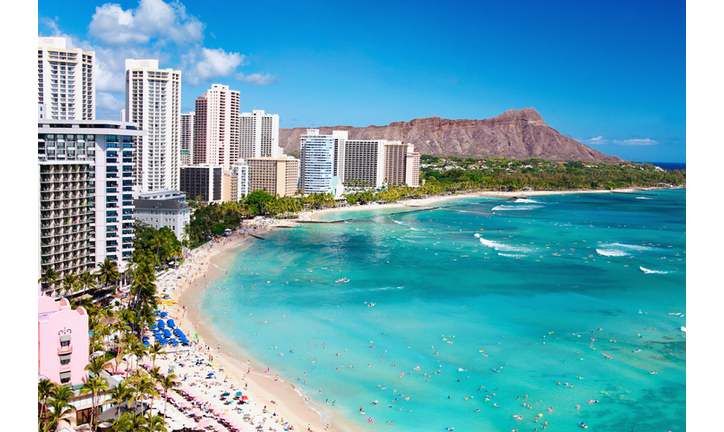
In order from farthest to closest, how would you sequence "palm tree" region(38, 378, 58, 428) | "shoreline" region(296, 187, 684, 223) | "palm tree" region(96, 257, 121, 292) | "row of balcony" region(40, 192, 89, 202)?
1. "shoreline" region(296, 187, 684, 223)
2. "palm tree" region(96, 257, 121, 292)
3. "row of balcony" region(40, 192, 89, 202)
4. "palm tree" region(38, 378, 58, 428)

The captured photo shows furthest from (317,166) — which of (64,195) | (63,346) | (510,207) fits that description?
(63,346)

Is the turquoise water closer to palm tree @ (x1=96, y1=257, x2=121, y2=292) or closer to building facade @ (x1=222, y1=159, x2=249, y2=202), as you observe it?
palm tree @ (x1=96, y1=257, x2=121, y2=292)

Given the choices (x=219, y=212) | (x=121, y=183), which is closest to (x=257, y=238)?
(x=219, y=212)

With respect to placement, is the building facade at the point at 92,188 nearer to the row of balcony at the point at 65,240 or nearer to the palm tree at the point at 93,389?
the row of balcony at the point at 65,240

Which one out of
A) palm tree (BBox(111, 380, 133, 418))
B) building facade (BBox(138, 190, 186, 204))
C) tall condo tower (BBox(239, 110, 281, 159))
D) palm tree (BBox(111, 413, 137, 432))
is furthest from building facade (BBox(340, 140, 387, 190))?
palm tree (BBox(111, 413, 137, 432))

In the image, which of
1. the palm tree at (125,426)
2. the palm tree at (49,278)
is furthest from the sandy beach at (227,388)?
the palm tree at (49,278)
